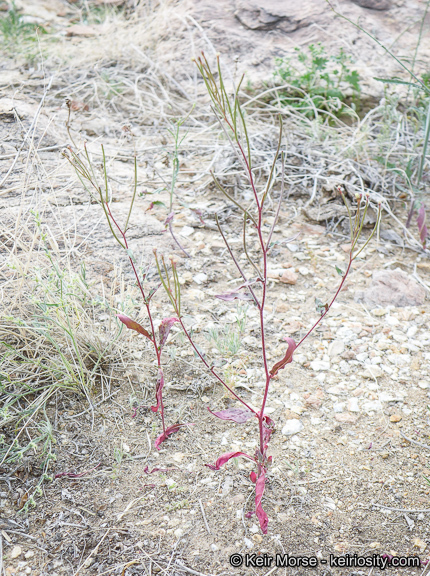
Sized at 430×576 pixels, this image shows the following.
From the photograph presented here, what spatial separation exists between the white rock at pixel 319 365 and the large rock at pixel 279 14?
288 centimetres

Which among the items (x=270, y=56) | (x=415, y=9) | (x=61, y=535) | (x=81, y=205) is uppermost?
(x=415, y=9)

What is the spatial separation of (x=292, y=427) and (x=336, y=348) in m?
0.43

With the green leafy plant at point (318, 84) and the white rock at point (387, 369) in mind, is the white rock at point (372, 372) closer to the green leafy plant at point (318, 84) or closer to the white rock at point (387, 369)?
the white rock at point (387, 369)

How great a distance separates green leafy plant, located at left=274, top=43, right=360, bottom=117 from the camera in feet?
10.2

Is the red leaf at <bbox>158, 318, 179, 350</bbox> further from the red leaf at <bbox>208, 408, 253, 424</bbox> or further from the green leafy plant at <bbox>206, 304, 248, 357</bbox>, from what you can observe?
the green leafy plant at <bbox>206, 304, 248, 357</bbox>

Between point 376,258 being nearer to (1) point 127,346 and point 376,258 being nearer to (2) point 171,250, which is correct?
(2) point 171,250

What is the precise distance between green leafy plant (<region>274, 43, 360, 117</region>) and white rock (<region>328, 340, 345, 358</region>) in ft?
5.31

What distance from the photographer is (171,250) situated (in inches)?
94.3

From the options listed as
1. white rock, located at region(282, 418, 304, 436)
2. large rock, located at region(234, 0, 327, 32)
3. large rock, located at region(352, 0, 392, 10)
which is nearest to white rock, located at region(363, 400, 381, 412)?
white rock, located at region(282, 418, 304, 436)

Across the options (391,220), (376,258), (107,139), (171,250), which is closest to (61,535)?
(171,250)

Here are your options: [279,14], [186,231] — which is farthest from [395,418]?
[279,14]

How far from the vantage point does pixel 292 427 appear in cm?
167

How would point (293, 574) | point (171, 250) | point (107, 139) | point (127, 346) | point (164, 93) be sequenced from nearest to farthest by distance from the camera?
point (293, 574) → point (127, 346) → point (171, 250) → point (107, 139) → point (164, 93)

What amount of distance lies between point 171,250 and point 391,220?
1.21 metres
